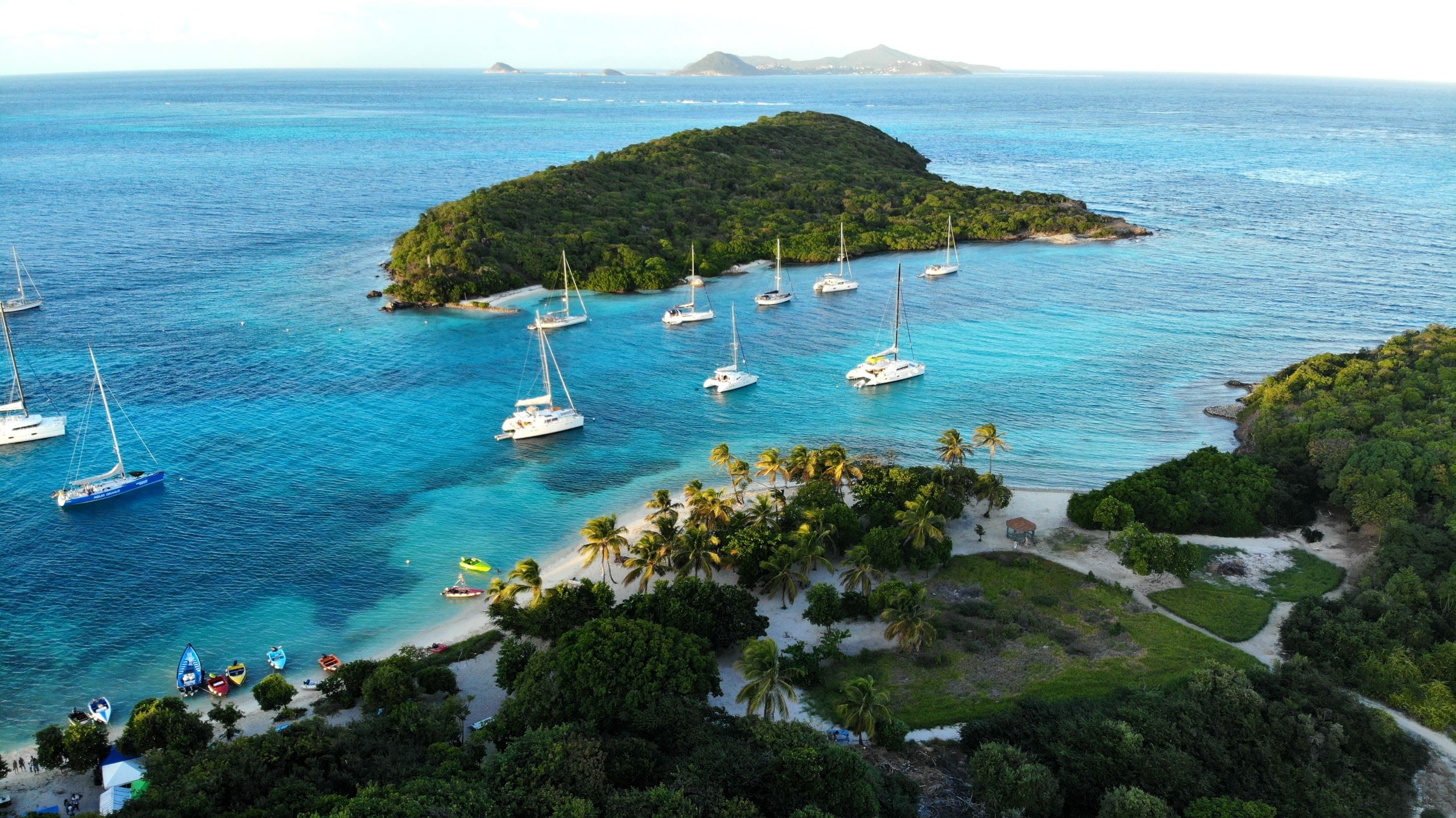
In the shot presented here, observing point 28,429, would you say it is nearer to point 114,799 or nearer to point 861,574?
point 114,799

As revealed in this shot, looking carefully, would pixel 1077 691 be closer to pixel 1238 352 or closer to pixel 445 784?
pixel 445 784

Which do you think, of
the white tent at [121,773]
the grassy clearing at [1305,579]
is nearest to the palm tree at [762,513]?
the grassy clearing at [1305,579]

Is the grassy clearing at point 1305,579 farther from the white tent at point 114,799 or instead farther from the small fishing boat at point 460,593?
the white tent at point 114,799

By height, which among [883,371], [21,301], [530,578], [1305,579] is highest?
[21,301]

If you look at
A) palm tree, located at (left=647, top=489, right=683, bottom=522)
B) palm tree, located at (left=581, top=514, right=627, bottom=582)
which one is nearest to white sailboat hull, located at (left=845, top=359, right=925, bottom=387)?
palm tree, located at (left=647, top=489, right=683, bottom=522)

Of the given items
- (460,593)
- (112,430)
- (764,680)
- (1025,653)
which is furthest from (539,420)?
(1025,653)

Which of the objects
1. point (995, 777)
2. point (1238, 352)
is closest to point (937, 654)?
point (995, 777)
